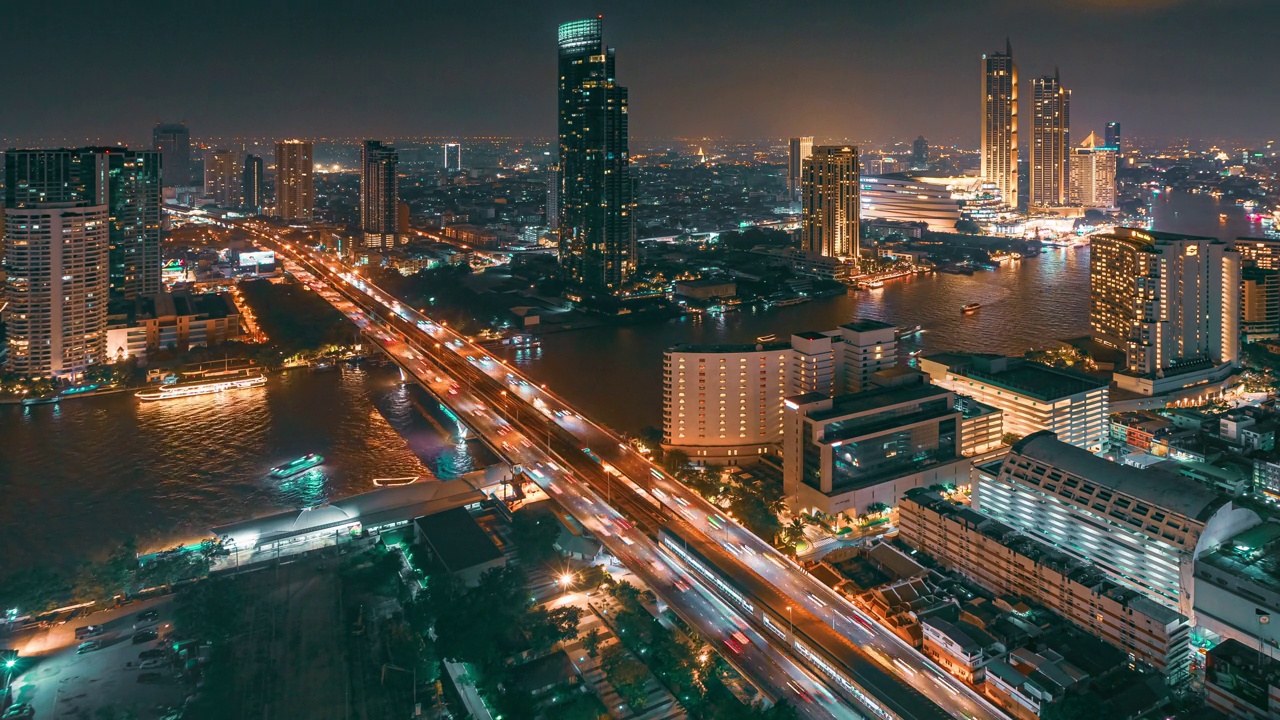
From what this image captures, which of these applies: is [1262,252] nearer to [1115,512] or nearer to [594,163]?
[594,163]

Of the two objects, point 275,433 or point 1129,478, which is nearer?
point 1129,478

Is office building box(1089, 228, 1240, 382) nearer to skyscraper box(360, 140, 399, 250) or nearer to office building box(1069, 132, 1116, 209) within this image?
skyscraper box(360, 140, 399, 250)

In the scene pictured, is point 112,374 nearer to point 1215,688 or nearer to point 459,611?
point 459,611

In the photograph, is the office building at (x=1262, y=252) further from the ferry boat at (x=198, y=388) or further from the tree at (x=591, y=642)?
the ferry boat at (x=198, y=388)

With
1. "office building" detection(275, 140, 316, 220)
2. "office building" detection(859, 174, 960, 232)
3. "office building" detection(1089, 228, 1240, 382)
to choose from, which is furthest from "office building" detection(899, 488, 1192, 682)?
"office building" detection(275, 140, 316, 220)

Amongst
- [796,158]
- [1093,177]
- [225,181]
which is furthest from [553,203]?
[1093,177]

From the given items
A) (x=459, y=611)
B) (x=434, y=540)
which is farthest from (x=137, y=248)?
(x=459, y=611)
